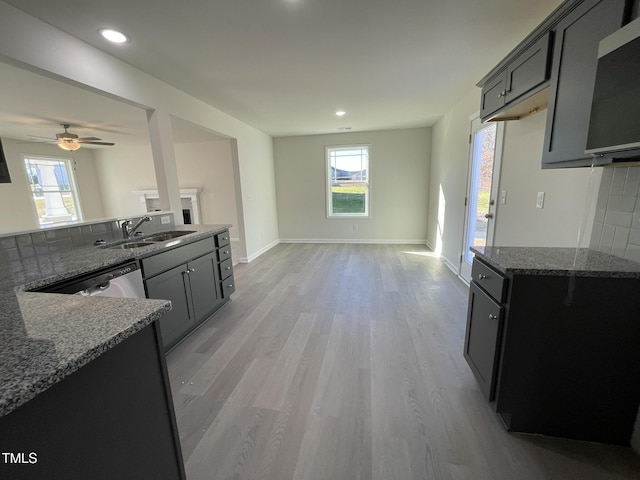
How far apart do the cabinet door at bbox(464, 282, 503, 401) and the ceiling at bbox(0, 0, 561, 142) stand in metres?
1.94

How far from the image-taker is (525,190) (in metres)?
2.34

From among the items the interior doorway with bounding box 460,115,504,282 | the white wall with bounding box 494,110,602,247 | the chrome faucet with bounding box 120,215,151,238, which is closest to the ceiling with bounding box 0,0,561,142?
the interior doorway with bounding box 460,115,504,282

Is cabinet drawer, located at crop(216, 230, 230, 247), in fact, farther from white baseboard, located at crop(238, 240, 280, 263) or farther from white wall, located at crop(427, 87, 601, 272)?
white wall, located at crop(427, 87, 601, 272)

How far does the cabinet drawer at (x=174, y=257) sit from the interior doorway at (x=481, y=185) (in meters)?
2.99

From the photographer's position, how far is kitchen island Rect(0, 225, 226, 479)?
603mm

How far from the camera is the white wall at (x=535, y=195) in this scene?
5.65 ft

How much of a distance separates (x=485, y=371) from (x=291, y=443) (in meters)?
1.18

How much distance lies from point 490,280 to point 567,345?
0.44 meters

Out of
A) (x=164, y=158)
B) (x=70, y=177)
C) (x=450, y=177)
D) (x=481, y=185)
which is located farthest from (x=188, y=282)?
(x=70, y=177)

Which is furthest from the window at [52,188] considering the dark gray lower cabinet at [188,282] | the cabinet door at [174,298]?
the cabinet door at [174,298]

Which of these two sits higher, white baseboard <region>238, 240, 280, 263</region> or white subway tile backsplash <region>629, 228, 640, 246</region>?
white subway tile backsplash <region>629, 228, 640, 246</region>

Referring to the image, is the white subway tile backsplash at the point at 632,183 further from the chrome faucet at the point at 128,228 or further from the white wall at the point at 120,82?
the white wall at the point at 120,82

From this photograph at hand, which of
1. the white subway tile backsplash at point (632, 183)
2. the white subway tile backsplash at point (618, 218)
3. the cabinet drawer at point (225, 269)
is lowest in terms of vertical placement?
the cabinet drawer at point (225, 269)

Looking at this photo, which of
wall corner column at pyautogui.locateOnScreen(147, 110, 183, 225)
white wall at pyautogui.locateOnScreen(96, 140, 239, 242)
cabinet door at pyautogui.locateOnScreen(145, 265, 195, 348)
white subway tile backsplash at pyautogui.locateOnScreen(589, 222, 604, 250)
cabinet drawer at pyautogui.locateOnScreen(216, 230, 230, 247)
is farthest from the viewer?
white wall at pyautogui.locateOnScreen(96, 140, 239, 242)
